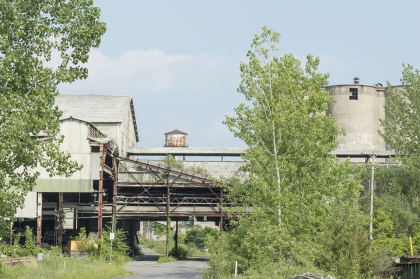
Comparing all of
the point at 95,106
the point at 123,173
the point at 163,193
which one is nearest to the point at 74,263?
the point at 123,173

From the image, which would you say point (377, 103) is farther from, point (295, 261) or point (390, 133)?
point (295, 261)

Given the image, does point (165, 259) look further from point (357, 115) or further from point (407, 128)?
point (357, 115)

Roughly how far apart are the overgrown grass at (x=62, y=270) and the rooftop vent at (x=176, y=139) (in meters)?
33.3

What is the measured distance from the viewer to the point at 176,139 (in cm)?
7419

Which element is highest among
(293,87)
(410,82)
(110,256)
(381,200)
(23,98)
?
(410,82)

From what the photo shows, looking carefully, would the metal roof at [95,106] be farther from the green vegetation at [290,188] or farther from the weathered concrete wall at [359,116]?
the green vegetation at [290,188]

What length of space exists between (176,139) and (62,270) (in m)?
41.1

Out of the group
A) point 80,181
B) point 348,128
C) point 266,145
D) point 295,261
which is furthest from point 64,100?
point 295,261

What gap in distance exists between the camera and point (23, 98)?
20438 millimetres

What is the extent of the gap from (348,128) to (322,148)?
39.9 m

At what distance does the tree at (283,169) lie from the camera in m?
29.2

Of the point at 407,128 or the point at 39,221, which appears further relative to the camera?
the point at 407,128

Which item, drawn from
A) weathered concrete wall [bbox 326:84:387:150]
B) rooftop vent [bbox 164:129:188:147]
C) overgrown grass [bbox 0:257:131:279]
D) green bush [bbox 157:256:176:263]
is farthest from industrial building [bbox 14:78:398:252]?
overgrown grass [bbox 0:257:131:279]

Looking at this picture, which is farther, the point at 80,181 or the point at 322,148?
the point at 80,181
